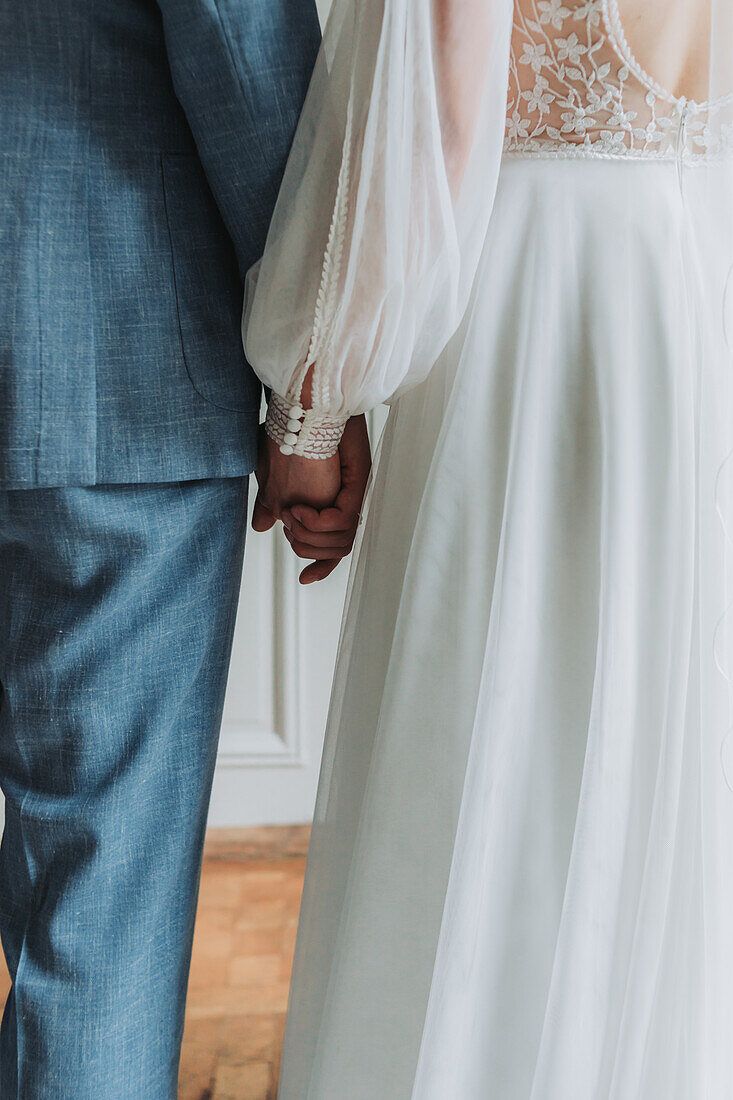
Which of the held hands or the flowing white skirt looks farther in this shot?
the held hands

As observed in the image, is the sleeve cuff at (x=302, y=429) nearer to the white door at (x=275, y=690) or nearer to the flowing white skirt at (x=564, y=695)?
the flowing white skirt at (x=564, y=695)

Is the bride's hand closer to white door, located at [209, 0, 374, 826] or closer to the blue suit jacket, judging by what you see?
the blue suit jacket

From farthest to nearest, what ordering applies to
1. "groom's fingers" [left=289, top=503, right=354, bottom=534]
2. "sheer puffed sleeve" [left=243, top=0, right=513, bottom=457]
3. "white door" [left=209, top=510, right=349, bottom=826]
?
"white door" [left=209, top=510, right=349, bottom=826] < "groom's fingers" [left=289, top=503, right=354, bottom=534] < "sheer puffed sleeve" [left=243, top=0, right=513, bottom=457]

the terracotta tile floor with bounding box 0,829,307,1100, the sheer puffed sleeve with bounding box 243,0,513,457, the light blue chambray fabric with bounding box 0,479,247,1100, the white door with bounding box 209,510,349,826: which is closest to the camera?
the sheer puffed sleeve with bounding box 243,0,513,457

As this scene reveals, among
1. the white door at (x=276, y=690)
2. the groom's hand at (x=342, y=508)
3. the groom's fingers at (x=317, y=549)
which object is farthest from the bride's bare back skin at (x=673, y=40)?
the white door at (x=276, y=690)

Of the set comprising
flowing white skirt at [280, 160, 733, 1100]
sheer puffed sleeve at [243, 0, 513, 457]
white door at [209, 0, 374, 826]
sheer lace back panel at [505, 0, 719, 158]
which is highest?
sheer lace back panel at [505, 0, 719, 158]

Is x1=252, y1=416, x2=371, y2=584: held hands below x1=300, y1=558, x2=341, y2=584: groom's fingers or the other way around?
the other way around

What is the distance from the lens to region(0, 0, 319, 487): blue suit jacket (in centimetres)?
64

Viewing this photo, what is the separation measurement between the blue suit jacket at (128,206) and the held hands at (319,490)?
9 cm

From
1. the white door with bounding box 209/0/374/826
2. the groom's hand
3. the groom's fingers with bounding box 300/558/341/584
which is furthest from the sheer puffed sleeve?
the white door with bounding box 209/0/374/826

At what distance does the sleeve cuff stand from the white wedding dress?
24 millimetres

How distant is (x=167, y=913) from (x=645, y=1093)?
40cm

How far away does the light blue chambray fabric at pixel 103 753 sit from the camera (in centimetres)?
71

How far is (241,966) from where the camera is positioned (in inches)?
54.3
